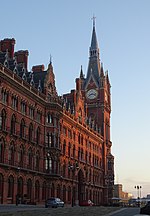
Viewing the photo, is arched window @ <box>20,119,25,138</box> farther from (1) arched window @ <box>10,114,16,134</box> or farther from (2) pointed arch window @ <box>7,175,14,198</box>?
(2) pointed arch window @ <box>7,175,14,198</box>

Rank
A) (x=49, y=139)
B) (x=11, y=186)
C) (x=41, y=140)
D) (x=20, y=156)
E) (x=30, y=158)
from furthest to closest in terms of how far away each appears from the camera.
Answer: (x=49, y=139) → (x=41, y=140) → (x=30, y=158) → (x=20, y=156) → (x=11, y=186)

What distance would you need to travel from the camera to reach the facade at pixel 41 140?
55.9 metres

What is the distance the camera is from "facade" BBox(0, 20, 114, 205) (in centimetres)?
5591

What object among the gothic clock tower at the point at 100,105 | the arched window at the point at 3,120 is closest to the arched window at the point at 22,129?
the arched window at the point at 3,120

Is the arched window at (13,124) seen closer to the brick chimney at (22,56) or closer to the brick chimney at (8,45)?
the brick chimney at (8,45)

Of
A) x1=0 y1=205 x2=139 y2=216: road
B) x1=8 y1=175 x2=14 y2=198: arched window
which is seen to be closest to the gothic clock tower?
x1=8 y1=175 x2=14 y2=198: arched window

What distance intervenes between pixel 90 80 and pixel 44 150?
171ft

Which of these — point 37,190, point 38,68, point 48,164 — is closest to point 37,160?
point 48,164

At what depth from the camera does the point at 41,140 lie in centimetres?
6669

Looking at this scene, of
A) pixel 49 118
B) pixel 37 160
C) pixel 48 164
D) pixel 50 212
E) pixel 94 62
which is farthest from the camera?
pixel 94 62

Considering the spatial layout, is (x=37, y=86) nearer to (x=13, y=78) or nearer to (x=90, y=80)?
(x=13, y=78)

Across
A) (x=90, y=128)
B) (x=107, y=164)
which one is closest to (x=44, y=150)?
(x=90, y=128)

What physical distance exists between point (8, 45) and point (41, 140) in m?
19.0

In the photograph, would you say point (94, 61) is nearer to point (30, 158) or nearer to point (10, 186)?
point (30, 158)
